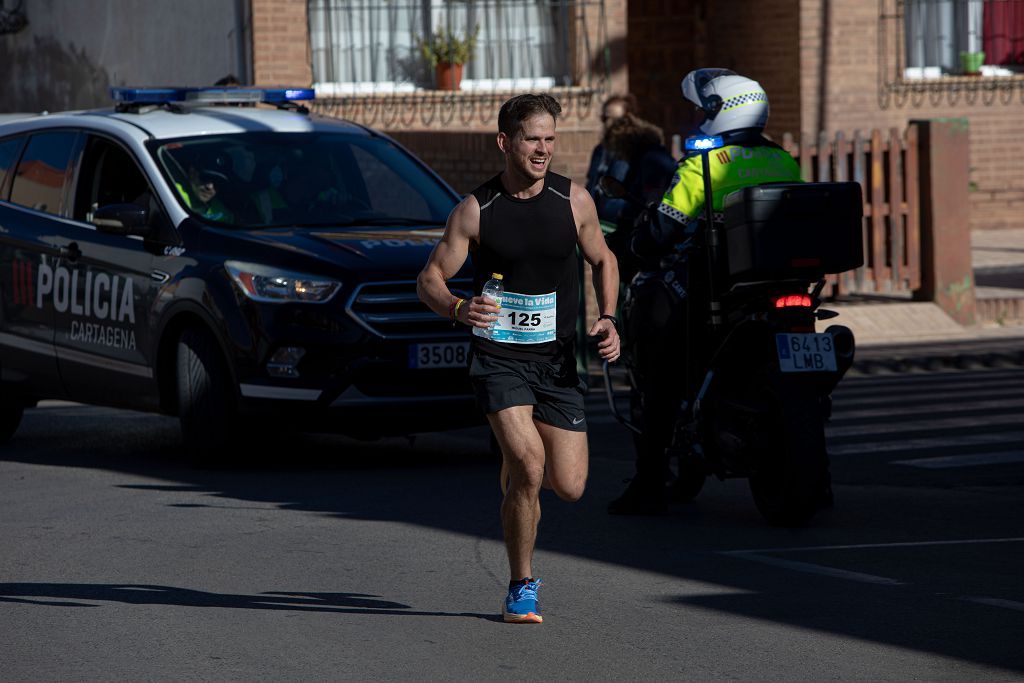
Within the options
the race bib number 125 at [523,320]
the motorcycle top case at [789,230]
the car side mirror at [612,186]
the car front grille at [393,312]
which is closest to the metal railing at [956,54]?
the car front grille at [393,312]

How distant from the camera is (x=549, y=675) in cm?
599

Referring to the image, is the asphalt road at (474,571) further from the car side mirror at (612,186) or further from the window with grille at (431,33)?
the window with grille at (431,33)

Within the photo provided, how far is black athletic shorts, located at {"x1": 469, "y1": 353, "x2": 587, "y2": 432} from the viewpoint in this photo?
21.8 feet

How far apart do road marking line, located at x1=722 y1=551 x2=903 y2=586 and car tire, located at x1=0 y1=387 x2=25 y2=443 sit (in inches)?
221

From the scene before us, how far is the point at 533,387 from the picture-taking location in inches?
265

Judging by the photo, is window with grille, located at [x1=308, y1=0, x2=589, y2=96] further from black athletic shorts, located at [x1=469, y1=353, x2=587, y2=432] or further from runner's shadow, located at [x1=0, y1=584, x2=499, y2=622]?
black athletic shorts, located at [x1=469, y1=353, x2=587, y2=432]

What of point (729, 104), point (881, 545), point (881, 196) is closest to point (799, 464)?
point (881, 545)

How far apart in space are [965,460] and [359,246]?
3338 mm

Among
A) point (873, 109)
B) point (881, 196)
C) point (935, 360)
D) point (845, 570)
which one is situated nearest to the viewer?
point (845, 570)

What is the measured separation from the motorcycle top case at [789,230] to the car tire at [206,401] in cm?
309

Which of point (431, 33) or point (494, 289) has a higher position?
point (431, 33)

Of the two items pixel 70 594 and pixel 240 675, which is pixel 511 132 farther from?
pixel 70 594

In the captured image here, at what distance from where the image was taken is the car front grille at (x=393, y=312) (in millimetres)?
10047

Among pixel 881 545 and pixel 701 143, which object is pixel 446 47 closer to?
pixel 701 143
